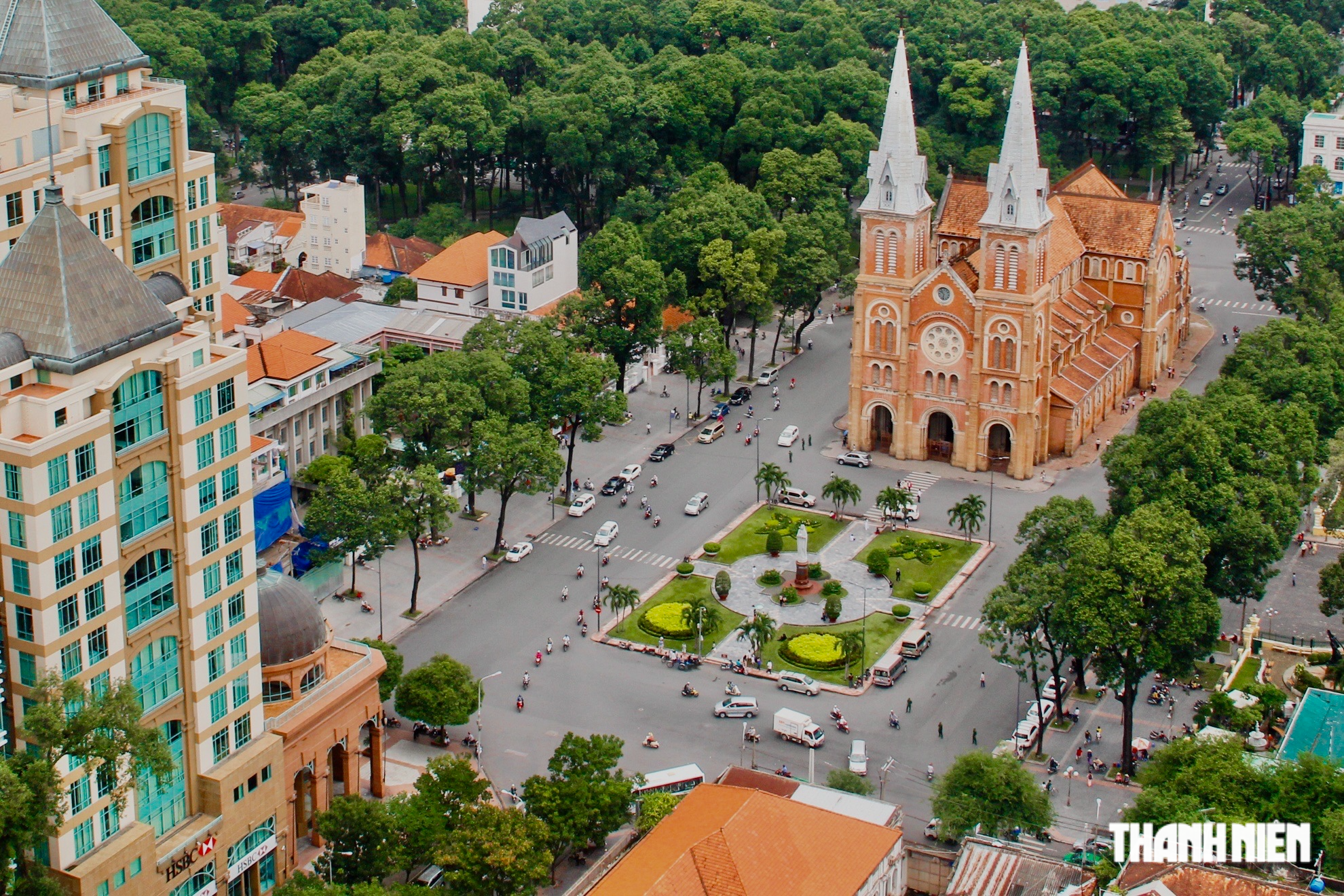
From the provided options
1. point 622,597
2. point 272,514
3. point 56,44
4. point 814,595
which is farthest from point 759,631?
point 56,44

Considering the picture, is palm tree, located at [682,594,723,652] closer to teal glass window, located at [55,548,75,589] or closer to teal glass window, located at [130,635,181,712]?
teal glass window, located at [130,635,181,712]

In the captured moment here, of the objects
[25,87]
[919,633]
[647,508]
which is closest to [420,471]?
[647,508]

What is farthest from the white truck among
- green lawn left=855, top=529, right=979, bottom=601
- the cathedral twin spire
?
the cathedral twin spire

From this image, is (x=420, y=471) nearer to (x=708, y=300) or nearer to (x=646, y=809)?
(x=646, y=809)

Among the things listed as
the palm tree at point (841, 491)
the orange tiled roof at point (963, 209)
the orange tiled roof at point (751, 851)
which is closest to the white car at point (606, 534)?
the palm tree at point (841, 491)

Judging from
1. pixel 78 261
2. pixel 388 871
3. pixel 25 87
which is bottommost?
pixel 388 871
